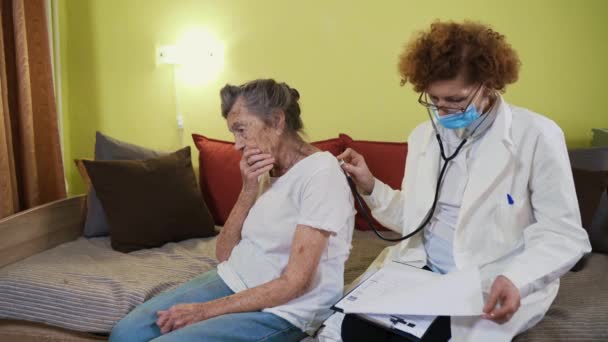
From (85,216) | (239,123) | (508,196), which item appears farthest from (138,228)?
(508,196)

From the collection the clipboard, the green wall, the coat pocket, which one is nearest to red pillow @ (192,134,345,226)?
the green wall

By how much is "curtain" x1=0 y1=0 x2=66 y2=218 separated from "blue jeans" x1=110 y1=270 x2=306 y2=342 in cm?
105

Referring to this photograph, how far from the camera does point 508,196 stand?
1.30 metres

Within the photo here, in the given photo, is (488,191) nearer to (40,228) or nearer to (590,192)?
(590,192)

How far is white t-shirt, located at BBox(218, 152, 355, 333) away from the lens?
52.2 inches

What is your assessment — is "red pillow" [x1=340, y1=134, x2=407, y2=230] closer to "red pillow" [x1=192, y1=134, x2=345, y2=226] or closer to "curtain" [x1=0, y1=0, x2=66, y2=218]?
"red pillow" [x1=192, y1=134, x2=345, y2=226]

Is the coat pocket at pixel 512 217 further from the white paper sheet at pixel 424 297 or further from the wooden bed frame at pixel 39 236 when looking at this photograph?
the wooden bed frame at pixel 39 236

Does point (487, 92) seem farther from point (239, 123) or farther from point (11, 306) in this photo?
point (11, 306)

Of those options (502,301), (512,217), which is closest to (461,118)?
(512,217)

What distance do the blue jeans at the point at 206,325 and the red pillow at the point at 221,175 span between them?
888 millimetres

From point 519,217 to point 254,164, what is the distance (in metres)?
0.73

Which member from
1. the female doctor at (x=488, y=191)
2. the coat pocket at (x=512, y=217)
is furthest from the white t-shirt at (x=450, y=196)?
the coat pocket at (x=512, y=217)

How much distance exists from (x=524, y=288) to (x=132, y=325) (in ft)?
3.36

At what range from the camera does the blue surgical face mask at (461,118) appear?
1321mm
